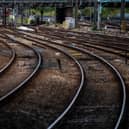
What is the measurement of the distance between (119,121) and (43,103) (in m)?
2.85

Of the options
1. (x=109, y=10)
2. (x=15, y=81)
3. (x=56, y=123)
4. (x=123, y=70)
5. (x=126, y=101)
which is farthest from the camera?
(x=109, y=10)

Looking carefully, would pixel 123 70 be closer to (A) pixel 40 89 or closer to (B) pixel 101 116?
(A) pixel 40 89

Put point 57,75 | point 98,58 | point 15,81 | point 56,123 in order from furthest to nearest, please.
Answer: point 98,58, point 57,75, point 15,81, point 56,123

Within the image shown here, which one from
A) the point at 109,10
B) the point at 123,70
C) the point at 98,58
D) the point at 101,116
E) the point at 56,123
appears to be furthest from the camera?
the point at 109,10

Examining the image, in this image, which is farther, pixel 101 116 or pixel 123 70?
pixel 123 70

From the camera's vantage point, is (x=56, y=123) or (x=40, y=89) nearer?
(x=56, y=123)

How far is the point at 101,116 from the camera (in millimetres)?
10227

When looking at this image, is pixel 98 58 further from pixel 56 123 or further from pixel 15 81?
pixel 56 123

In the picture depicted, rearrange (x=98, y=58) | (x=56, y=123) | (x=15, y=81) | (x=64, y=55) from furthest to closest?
(x=64, y=55), (x=98, y=58), (x=15, y=81), (x=56, y=123)

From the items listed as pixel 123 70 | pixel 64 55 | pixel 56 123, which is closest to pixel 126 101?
pixel 56 123

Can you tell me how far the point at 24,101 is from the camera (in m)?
11.8

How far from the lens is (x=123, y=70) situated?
1789 cm

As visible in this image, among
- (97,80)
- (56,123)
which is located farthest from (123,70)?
(56,123)

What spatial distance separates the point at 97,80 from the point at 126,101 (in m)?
4.16
